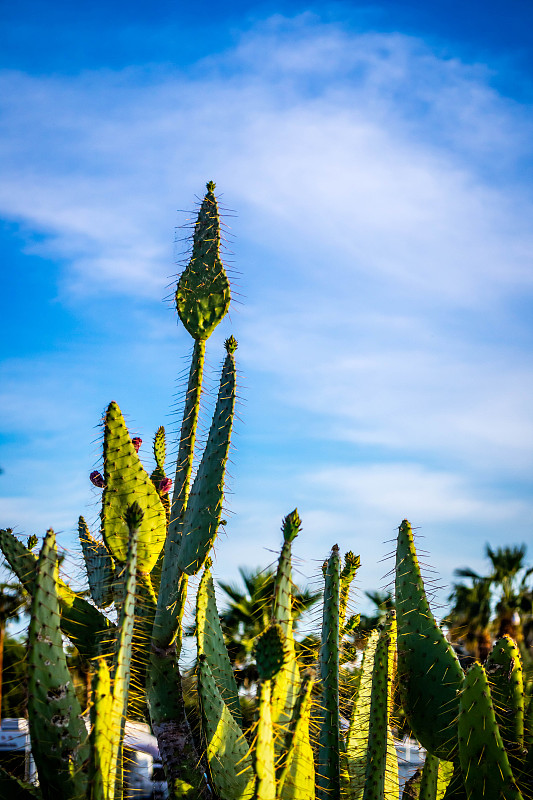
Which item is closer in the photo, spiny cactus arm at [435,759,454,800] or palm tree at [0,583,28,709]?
palm tree at [0,583,28,709]

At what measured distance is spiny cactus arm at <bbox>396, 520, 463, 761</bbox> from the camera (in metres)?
2.69

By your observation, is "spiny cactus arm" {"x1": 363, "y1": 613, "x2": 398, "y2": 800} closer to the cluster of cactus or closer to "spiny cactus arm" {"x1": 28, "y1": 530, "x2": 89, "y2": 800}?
the cluster of cactus

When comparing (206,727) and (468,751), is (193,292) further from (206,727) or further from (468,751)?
(468,751)

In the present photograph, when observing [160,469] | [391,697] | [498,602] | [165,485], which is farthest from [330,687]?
[498,602]

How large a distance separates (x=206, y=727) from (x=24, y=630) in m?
0.73

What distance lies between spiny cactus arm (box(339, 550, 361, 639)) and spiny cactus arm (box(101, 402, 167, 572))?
0.79 metres

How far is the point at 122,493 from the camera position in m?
3.02

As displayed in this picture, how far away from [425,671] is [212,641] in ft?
2.78

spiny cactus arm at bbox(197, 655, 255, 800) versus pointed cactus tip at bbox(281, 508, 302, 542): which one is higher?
pointed cactus tip at bbox(281, 508, 302, 542)

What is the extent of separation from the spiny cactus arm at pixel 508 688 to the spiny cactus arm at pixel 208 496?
1.16m

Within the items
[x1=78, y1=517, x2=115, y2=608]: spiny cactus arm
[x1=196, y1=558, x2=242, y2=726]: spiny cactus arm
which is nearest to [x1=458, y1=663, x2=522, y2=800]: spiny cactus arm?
[x1=196, y1=558, x2=242, y2=726]: spiny cactus arm

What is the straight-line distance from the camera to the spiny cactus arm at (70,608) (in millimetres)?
2766

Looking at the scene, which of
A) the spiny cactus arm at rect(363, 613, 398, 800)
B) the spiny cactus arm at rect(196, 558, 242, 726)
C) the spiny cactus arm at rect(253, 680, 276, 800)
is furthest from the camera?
the spiny cactus arm at rect(196, 558, 242, 726)

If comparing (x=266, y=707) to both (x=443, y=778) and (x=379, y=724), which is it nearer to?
(x=379, y=724)
